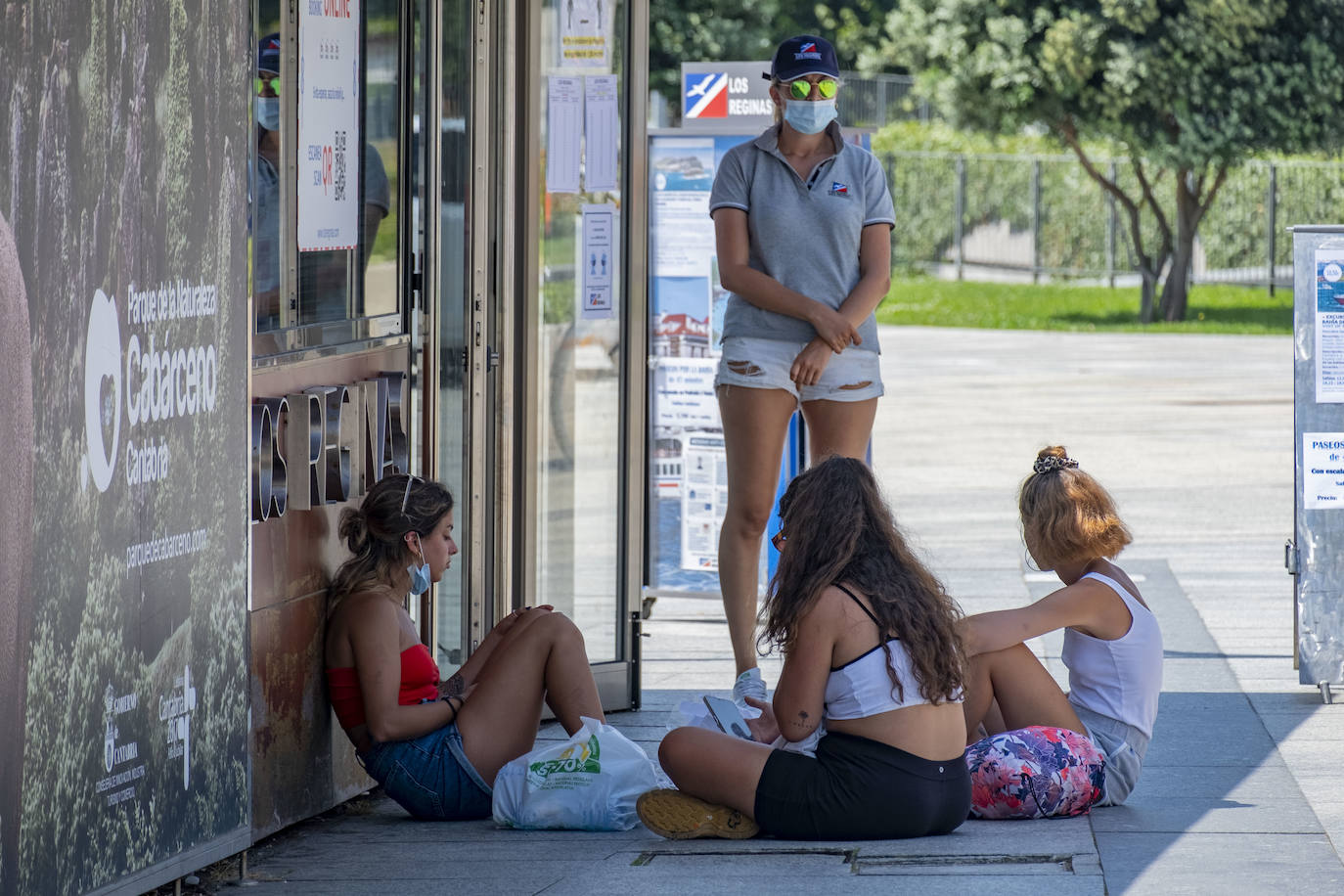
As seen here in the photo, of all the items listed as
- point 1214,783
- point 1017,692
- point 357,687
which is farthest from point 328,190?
point 1214,783

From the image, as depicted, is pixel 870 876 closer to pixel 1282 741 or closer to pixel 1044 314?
pixel 1282 741

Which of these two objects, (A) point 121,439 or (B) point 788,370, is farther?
(B) point 788,370

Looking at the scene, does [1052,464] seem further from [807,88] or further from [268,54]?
[268,54]

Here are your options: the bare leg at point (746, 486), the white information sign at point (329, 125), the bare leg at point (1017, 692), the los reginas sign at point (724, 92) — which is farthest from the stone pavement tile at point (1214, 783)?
the los reginas sign at point (724, 92)

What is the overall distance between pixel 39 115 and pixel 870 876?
7.55 feet

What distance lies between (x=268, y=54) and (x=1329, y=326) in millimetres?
3484

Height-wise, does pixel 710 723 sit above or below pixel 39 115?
below

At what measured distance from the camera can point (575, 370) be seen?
673cm

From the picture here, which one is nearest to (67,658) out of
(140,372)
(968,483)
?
(140,372)

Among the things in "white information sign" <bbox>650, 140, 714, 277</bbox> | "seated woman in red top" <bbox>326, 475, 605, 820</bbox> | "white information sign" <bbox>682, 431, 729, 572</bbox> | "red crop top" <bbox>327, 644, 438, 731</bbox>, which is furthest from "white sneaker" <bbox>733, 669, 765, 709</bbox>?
"white information sign" <bbox>650, 140, 714, 277</bbox>

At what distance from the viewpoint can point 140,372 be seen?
4.09 m

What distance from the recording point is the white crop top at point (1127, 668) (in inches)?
205

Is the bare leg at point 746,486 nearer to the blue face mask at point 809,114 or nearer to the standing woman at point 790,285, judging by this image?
the standing woman at point 790,285

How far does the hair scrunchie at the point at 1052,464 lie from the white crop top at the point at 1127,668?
28cm
